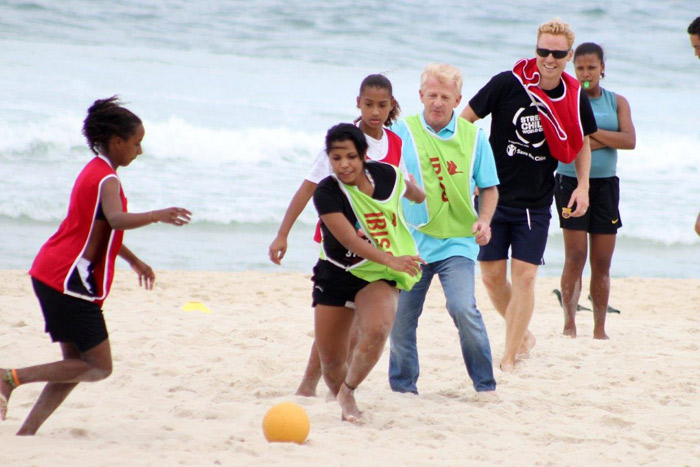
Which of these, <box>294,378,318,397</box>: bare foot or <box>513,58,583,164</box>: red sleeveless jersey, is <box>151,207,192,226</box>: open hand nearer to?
<box>294,378,318,397</box>: bare foot

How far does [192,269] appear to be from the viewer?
10422 millimetres

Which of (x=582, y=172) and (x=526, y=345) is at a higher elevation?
(x=582, y=172)

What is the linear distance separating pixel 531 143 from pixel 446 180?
0.90 m

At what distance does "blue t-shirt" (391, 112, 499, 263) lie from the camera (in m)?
5.09

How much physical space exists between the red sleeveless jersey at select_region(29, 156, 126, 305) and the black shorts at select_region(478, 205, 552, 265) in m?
2.55

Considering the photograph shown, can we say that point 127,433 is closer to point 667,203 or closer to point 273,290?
point 273,290

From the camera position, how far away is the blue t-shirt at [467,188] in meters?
5.09

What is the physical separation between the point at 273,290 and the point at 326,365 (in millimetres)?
4700

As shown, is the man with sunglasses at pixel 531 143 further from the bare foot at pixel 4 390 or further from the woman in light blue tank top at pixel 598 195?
the bare foot at pixel 4 390

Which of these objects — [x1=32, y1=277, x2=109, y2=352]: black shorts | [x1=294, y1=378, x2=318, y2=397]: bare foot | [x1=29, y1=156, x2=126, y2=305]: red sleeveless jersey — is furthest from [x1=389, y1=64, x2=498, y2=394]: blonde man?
[x1=32, y1=277, x2=109, y2=352]: black shorts

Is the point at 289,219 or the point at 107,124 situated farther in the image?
the point at 289,219

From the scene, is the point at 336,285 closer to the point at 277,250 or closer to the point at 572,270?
the point at 277,250

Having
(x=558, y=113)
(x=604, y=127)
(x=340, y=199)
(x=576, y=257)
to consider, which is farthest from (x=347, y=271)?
(x=604, y=127)

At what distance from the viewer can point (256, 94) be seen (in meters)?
20.0
